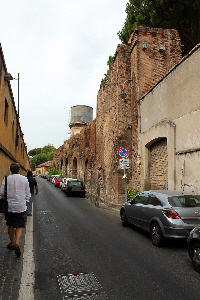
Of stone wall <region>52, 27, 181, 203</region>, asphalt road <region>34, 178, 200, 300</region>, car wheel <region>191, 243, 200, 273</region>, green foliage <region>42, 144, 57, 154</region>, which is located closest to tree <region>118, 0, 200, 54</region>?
stone wall <region>52, 27, 181, 203</region>

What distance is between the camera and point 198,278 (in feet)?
14.3

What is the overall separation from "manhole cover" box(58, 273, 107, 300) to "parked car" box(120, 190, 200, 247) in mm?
2462

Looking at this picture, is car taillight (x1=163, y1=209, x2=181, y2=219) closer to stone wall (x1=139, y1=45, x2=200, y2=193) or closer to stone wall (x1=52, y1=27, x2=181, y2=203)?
stone wall (x1=139, y1=45, x2=200, y2=193)

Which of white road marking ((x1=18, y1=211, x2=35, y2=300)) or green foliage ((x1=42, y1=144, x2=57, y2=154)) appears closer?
white road marking ((x1=18, y1=211, x2=35, y2=300))

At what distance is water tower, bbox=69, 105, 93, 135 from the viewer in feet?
201

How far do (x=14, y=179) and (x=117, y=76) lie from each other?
14.3 meters

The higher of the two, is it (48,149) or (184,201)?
(48,149)

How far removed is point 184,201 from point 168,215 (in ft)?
1.95

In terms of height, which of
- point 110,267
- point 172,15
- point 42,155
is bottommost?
point 110,267

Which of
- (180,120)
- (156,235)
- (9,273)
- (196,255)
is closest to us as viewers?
(9,273)

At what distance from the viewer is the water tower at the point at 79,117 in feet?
201

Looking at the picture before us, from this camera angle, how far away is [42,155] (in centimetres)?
12094

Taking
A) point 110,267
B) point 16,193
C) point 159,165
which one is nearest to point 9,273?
point 16,193

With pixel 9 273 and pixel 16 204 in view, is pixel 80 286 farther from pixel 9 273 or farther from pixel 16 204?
pixel 16 204
